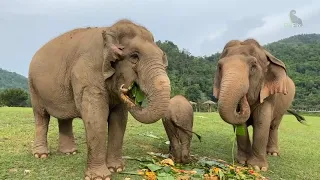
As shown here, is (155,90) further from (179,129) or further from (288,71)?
(288,71)

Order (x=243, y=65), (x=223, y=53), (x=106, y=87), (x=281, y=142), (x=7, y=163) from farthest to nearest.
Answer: (x=281, y=142) < (x=223, y=53) < (x=243, y=65) < (x=7, y=163) < (x=106, y=87)

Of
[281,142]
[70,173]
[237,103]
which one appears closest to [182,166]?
[237,103]

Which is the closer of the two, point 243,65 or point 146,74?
point 146,74

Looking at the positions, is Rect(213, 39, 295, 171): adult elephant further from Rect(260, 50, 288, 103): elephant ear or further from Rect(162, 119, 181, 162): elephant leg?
Rect(162, 119, 181, 162): elephant leg

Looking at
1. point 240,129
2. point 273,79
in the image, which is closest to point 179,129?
point 240,129

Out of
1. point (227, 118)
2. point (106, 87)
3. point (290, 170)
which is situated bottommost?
point (290, 170)

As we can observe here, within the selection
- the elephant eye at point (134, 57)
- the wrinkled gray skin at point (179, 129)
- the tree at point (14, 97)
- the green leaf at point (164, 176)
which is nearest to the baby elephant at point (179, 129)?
the wrinkled gray skin at point (179, 129)

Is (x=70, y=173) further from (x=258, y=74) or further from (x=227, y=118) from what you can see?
(x=258, y=74)

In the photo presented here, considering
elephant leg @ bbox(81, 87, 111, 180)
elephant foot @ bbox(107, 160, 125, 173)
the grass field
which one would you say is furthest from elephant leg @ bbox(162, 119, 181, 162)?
elephant leg @ bbox(81, 87, 111, 180)

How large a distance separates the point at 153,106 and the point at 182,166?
175cm

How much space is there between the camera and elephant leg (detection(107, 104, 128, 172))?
5.82m

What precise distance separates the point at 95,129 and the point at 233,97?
209 centimetres

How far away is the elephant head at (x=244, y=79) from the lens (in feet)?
20.4

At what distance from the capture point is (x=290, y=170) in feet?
24.6
